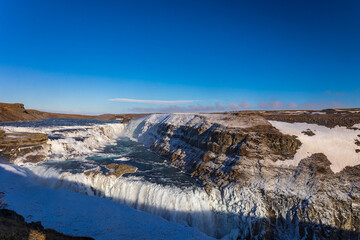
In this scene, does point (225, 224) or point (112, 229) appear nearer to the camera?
point (112, 229)

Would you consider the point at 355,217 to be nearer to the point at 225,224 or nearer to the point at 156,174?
the point at 225,224

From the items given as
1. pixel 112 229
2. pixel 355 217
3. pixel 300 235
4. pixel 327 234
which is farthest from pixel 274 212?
pixel 112 229

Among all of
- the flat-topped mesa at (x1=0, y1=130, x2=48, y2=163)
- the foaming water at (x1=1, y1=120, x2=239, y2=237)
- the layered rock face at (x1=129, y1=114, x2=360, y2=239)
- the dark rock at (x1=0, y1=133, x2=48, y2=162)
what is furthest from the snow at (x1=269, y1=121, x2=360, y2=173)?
the dark rock at (x1=0, y1=133, x2=48, y2=162)

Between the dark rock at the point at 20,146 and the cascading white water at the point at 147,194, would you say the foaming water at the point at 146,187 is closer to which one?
the cascading white water at the point at 147,194

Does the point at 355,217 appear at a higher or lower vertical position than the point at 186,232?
higher

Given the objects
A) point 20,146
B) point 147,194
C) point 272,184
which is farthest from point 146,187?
point 20,146

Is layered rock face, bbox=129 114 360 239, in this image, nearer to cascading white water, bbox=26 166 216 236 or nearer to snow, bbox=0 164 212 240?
cascading white water, bbox=26 166 216 236
